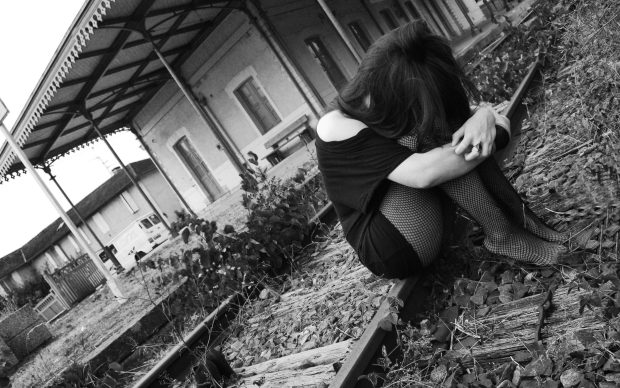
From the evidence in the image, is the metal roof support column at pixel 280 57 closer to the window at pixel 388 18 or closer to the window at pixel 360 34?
the window at pixel 360 34

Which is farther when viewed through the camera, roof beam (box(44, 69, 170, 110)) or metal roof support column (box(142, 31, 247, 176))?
metal roof support column (box(142, 31, 247, 176))

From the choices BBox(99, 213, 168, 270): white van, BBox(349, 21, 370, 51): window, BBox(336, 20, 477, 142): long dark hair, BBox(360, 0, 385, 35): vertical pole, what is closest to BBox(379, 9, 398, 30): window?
BBox(360, 0, 385, 35): vertical pole

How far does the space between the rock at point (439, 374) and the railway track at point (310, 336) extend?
24cm

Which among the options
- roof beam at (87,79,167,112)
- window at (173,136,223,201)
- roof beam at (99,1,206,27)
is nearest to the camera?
roof beam at (99,1,206,27)

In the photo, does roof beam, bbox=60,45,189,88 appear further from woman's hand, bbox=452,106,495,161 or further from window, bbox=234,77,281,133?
woman's hand, bbox=452,106,495,161

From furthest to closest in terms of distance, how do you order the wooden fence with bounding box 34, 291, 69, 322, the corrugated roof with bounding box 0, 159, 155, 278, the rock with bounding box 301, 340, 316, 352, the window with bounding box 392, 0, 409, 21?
the corrugated roof with bounding box 0, 159, 155, 278, the window with bounding box 392, 0, 409, 21, the wooden fence with bounding box 34, 291, 69, 322, the rock with bounding box 301, 340, 316, 352

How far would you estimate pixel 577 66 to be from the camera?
4016mm

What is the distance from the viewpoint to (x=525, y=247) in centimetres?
200

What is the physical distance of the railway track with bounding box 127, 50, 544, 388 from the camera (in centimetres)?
194

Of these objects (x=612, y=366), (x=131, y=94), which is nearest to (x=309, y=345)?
(x=612, y=366)

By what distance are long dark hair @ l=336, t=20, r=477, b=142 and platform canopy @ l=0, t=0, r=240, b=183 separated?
7.24 metres

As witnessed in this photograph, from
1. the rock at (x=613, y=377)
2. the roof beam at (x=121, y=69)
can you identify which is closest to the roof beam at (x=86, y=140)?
the roof beam at (x=121, y=69)

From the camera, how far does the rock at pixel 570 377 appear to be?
1.36 meters

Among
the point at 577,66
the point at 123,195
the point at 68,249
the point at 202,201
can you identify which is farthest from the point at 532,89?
the point at 68,249
